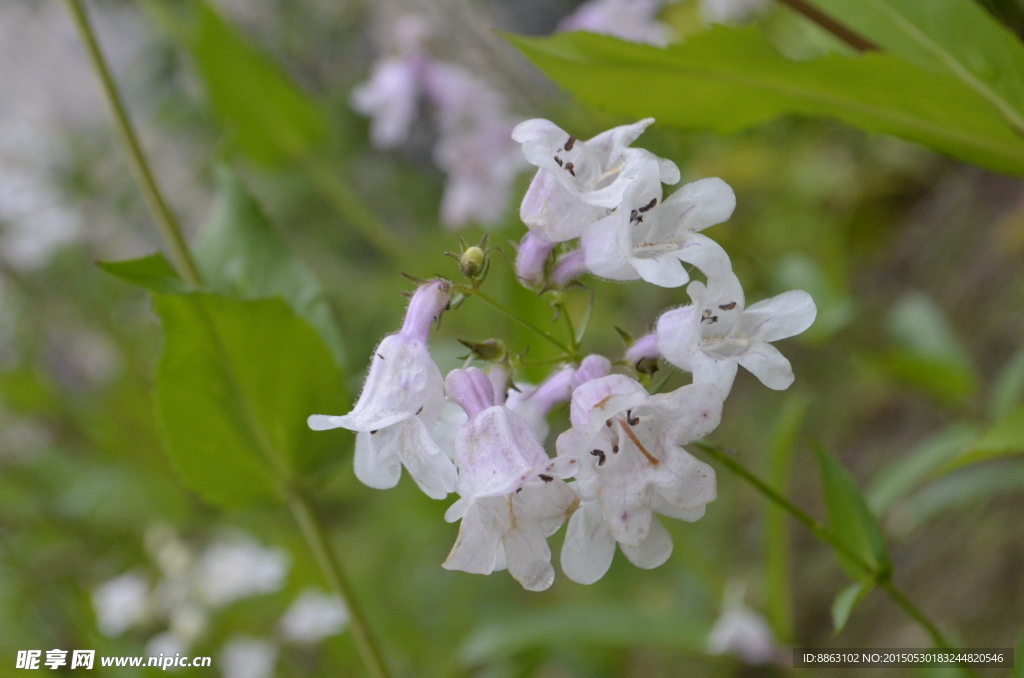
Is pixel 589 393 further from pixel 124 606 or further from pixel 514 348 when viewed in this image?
pixel 124 606

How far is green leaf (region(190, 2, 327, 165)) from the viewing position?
1408 millimetres

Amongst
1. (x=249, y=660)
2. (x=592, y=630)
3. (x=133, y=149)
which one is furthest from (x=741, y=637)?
(x=133, y=149)

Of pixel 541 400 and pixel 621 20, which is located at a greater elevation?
pixel 621 20

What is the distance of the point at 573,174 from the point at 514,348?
45cm

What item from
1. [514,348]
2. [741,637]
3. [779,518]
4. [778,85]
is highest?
[778,85]

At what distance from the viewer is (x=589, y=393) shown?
0.50 metres

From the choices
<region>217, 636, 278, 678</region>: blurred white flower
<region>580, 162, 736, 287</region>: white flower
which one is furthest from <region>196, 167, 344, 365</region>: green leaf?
<region>217, 636, 278, 678</region>: blurred white flower

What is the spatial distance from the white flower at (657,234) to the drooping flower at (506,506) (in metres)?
0.13

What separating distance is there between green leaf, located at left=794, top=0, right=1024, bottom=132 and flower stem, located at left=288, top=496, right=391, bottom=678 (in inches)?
31.0

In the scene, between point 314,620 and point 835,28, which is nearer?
point 835,28

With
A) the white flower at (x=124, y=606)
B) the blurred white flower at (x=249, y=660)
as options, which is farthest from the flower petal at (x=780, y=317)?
the white flower at (x=124, y=606)

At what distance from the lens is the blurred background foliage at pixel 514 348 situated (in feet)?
3.84

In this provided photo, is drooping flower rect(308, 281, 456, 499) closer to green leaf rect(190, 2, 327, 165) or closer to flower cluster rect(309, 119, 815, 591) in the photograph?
flower cluster rect(309, 119, 815, 591)

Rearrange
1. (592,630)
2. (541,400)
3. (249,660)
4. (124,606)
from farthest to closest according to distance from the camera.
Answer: (124,606), (249,660), (592,630), (541,400)
